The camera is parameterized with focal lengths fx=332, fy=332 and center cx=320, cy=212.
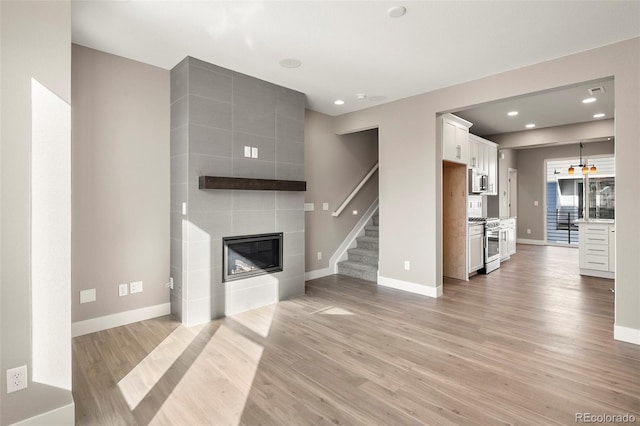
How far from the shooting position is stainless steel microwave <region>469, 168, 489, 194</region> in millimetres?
5988

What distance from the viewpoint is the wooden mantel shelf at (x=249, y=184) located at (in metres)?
3.41

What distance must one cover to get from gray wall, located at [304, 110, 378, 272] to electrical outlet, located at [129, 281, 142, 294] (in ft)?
8.24

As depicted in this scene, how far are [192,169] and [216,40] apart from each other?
126 centimetres

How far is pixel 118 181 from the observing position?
3.38 meters

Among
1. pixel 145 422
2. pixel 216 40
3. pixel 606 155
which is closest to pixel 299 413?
pixel 145 422

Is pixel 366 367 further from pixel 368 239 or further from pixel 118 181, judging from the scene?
pixel 368 239

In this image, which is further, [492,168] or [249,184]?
[492,168]

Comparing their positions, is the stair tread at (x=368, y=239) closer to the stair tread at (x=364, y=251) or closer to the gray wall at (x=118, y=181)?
the stair tread at (x=364, y=251)

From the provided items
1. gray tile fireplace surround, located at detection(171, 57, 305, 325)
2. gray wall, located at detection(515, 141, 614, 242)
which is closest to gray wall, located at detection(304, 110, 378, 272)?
gray tile fireplace surround, located at detection(171, 57, 305, 325)

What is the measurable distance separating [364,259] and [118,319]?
371 cm

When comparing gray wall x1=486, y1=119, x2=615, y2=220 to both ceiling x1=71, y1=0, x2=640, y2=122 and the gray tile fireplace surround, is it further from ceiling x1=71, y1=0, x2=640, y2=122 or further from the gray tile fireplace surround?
the gray tile fireplace surround

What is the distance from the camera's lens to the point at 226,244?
3715 millimetres

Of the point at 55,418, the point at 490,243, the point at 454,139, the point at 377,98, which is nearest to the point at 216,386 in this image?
the point at 55,418

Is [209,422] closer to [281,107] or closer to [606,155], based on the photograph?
[281,107]
